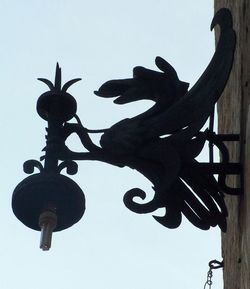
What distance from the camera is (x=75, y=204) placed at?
3668mm

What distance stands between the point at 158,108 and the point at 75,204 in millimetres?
571

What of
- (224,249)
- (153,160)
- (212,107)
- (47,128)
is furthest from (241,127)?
(224,249)

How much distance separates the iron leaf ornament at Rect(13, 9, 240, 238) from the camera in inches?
146

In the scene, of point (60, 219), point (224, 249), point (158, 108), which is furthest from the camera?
point (224, 249)

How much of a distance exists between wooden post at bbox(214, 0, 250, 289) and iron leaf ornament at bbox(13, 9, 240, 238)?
0.42 ft

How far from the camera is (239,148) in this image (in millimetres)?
4027

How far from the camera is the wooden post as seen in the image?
3.78 m

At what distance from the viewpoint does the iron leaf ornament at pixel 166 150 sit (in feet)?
12.1

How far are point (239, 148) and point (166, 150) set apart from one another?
1.52 ft

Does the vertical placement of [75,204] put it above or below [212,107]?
below

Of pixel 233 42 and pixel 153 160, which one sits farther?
pixel 233 42

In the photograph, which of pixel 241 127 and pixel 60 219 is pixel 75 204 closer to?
pixel 60 219

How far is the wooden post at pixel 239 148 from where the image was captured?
3.78 meters

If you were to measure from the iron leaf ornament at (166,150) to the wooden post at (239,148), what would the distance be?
13cm
